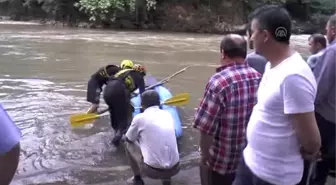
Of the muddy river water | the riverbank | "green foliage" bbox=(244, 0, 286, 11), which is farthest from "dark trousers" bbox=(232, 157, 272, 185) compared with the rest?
"green foliage" bbox=(244, 0, 286, 11)

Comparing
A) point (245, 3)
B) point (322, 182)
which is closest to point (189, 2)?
point (245, 3)

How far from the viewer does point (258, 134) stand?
2412 millimetres

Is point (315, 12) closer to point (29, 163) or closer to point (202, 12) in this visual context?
point (202, 12)

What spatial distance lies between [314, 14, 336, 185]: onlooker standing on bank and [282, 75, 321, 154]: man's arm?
142 cm

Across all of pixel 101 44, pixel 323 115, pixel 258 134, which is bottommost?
pixel 101 44

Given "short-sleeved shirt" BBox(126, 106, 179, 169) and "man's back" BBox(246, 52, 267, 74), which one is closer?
"short-sleeved shirt" BBox(126, 106, 179, 169)

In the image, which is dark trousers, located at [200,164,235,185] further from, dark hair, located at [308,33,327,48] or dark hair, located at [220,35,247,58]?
dark hair, located at [308,33,327,48]

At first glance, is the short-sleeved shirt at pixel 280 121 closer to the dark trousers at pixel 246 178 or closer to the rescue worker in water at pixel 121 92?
the dark trousers at pixel 246 178

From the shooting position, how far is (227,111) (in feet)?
10.1

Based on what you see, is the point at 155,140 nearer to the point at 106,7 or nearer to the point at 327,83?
the point at 327,83

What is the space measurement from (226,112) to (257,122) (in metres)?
0.67

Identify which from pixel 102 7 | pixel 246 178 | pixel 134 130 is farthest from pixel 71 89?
pixel 102 7

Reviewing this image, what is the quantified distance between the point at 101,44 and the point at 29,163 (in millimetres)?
13960

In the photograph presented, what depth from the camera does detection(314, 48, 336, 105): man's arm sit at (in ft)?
11.6
